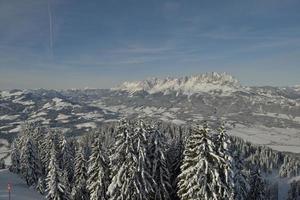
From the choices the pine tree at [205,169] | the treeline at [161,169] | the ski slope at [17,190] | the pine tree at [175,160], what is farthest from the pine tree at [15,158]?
the pine tree at [205,169]

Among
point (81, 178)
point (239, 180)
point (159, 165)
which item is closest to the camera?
point (159, 165)

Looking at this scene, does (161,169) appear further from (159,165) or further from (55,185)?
(55,185)

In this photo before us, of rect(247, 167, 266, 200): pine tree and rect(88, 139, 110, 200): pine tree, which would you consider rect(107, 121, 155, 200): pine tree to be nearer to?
rect(88, 139, 110, 200): pine tree

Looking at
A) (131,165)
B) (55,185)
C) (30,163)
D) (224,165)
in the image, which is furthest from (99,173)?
(30,163)

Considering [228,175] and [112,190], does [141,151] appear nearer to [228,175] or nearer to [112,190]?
[112,190]

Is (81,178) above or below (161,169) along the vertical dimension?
below

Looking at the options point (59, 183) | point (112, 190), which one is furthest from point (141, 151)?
point (59, 183)
